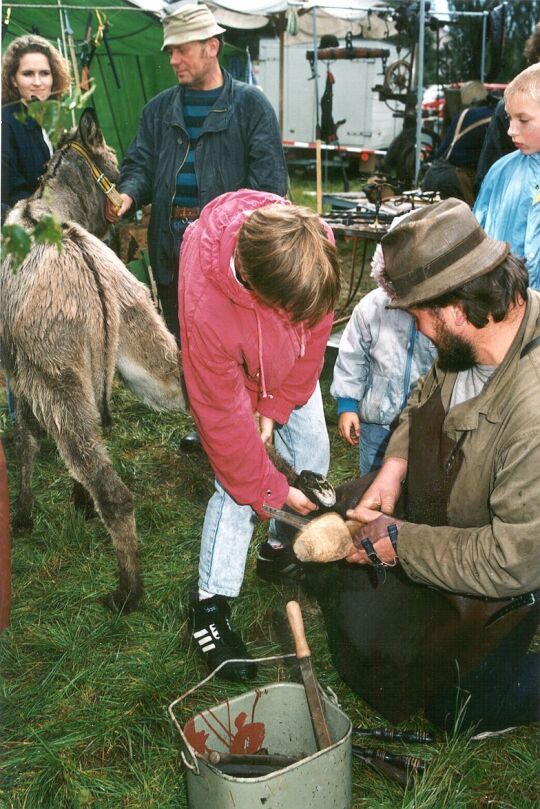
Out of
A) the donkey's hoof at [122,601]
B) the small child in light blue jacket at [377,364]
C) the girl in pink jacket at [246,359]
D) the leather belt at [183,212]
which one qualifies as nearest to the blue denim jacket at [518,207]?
the small child in light blue jacket at [377,364]

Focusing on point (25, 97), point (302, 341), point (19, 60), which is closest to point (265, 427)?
point (302, 341)

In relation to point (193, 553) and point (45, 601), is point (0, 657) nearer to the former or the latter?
point (45, 601)

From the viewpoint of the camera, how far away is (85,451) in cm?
330

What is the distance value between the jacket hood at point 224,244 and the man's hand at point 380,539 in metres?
0.82

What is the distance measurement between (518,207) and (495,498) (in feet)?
6.81

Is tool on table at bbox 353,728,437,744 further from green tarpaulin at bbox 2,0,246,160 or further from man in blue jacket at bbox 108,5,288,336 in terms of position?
green tarpaulin at bbox 2,0,246,160

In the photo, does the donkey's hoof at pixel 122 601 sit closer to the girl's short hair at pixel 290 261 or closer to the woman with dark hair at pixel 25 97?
the girl's short hair at pixel 290 261

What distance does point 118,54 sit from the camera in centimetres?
894

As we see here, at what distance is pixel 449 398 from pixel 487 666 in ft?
3.00

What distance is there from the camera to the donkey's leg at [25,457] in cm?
392

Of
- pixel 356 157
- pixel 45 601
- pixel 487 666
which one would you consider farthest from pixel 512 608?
pixel 356 157

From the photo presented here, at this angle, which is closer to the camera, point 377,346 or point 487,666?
point 487,666

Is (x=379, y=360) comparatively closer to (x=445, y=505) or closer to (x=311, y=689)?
(x=445, y=505)

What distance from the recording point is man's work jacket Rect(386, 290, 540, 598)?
205cm
